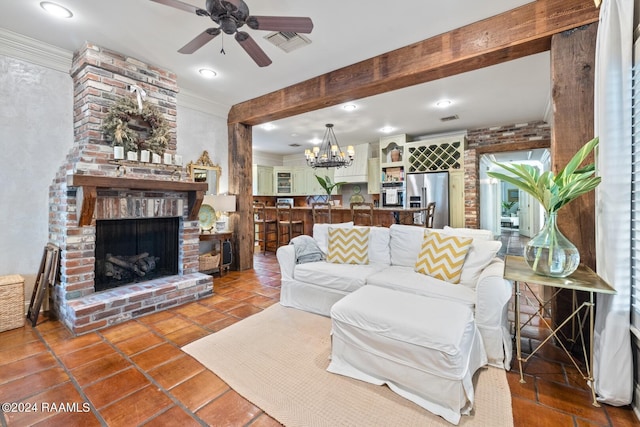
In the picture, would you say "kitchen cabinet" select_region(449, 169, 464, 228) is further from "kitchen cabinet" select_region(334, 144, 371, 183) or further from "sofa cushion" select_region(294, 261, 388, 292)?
"sofa cushion" select_region(294, 261, 388, 292)

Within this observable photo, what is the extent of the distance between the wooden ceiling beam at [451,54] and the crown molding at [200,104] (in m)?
1.21

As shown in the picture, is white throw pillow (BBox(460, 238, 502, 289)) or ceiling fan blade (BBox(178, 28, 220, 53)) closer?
ceiling fan blade (BBox(178, 28, 220, 53))

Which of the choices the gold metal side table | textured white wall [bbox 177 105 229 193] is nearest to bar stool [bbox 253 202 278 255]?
textured white wall [bbox 177 105 229 193]

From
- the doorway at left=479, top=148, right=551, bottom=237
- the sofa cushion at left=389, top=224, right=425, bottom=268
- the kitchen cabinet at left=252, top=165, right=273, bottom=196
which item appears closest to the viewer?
the sofa cushion at left=389, top=224, right=425, bottom=268

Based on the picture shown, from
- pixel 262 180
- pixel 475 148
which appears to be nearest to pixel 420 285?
pixel 475 148

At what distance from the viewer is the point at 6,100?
8.78 feet

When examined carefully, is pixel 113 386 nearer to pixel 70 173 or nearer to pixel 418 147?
pixel 70 173

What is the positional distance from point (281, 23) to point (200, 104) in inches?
110

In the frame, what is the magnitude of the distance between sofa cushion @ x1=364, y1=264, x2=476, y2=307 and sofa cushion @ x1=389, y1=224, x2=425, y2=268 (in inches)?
5.4

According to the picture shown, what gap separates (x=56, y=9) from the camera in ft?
7.45

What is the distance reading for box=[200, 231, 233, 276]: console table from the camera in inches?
163

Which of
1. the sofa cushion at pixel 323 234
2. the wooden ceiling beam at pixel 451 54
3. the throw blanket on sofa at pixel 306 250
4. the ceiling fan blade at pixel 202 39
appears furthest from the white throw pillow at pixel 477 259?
the ceiling fan blade at pixel 202 39

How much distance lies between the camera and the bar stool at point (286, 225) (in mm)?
5992

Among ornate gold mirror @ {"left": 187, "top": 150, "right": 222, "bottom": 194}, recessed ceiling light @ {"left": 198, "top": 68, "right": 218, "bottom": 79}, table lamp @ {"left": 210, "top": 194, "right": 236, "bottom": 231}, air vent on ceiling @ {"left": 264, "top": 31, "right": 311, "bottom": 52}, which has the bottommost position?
table lamp @ {"left": 210, "top": 194, "right": 236, "bottom": 231}
